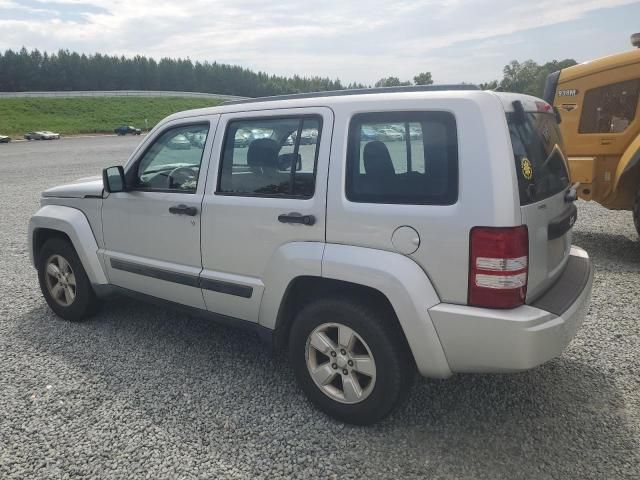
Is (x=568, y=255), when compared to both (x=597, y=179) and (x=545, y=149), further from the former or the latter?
(x=597, y=179)

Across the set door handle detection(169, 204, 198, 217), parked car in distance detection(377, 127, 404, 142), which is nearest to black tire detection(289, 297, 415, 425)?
parked car in distance detection(377, 127, 404, 142)

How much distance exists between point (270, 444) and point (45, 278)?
10.0 ft

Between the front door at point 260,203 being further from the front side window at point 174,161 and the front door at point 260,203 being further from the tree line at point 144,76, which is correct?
the tree line at point 144,76

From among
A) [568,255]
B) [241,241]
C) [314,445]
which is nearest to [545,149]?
[568,255]

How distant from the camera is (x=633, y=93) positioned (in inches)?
253

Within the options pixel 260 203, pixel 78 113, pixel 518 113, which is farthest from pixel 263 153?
pixel 78 113

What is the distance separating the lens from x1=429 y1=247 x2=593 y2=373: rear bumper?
7.90 feet

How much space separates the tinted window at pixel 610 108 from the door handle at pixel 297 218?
5.62 metres

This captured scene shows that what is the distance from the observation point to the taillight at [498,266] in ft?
7.79

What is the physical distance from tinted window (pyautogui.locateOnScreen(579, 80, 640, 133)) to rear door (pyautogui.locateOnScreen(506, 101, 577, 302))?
166 inches

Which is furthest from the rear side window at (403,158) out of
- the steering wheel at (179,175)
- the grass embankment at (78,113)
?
the grass embankment at (78,113)

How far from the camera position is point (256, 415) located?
3072mm

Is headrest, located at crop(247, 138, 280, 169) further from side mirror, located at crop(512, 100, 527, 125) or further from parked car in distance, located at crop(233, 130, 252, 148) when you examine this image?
side mirror, located at crop(512, 100, 527, 125)

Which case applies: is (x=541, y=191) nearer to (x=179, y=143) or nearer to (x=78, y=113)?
(x=179, y=143)
